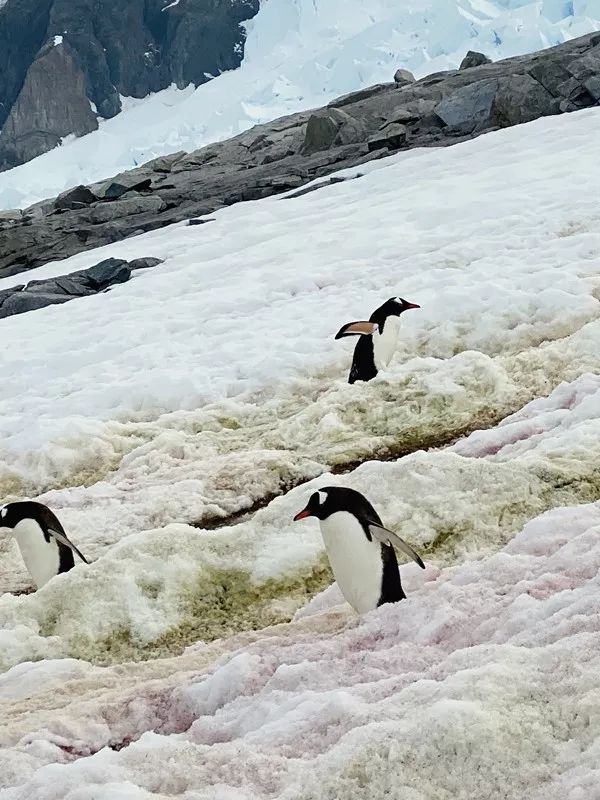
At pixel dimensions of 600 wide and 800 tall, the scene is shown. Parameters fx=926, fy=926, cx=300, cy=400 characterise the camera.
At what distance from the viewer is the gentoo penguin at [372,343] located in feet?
28.6

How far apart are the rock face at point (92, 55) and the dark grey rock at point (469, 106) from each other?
10144 cm

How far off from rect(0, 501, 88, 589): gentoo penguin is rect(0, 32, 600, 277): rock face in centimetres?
2011

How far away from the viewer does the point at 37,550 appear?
5816 mm

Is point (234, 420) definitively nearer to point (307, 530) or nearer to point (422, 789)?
point (307, 530)

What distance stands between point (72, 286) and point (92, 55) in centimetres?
12453

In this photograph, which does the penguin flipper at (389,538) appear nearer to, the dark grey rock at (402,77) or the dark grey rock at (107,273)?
the dark grey rock at (107,273)

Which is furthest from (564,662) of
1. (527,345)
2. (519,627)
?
(527,345)

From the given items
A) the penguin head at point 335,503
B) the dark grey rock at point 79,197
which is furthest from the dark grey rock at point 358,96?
the penguin head at point 335,503

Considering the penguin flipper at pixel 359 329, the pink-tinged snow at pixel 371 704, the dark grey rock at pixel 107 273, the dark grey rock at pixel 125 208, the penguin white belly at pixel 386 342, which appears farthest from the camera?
the dark grey rock at pixel 125 208

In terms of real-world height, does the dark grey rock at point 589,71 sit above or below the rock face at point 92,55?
below

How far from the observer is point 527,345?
9125mm

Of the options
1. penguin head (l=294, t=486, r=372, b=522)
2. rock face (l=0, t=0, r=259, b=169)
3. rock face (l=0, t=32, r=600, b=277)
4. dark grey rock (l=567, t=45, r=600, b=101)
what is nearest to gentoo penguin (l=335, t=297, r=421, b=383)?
penguin head (l=294, t=486, r=372, b=522)

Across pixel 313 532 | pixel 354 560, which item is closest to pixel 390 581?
pixel 354 560

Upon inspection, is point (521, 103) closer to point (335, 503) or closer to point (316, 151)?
point (316, 151)
